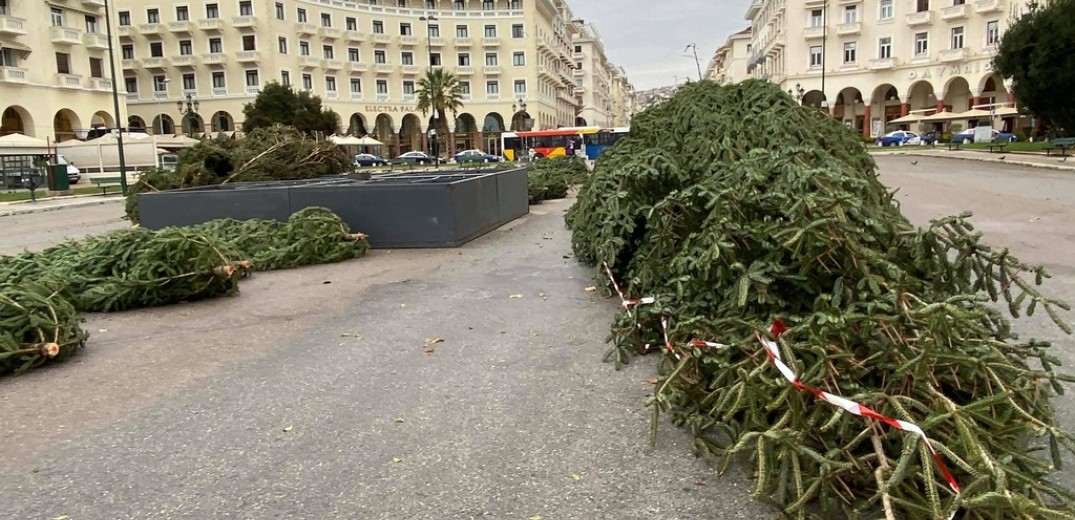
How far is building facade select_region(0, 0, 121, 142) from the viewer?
48750 millimetres

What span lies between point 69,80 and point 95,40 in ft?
12.2

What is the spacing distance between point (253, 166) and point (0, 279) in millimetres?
10191

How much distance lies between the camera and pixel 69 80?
52.9 m

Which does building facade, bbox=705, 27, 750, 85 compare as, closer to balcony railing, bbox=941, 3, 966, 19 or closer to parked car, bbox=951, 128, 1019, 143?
balcony railing, bbox=941, 3, 966, 19

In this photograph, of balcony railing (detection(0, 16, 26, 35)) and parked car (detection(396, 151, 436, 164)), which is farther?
parked car (detection(396, 151, 436, 164))

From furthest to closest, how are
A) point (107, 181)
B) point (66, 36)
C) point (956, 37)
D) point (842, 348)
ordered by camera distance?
point (956, 37) < point (66, 36) < point (107, 181) < point (842, 348)

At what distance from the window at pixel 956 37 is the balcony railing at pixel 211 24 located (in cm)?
6080

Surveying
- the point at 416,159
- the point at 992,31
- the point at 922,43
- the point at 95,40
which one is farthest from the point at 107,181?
the point at 992,31

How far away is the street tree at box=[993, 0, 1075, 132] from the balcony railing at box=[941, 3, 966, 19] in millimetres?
32199

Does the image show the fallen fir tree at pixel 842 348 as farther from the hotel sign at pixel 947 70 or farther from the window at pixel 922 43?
the window at pixel 922 43

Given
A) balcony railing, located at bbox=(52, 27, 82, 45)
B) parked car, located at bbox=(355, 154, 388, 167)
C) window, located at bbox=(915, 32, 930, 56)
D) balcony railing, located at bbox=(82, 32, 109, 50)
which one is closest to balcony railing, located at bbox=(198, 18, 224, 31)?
balcony railing, located at bbox=(82, 32, 109, 50)

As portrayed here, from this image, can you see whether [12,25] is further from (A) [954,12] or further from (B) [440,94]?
(A) [954,12]

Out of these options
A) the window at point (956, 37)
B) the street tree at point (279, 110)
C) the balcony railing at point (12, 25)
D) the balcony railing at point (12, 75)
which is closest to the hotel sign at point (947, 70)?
the window at point (956, 37)

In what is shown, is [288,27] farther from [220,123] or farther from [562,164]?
[562,164]
